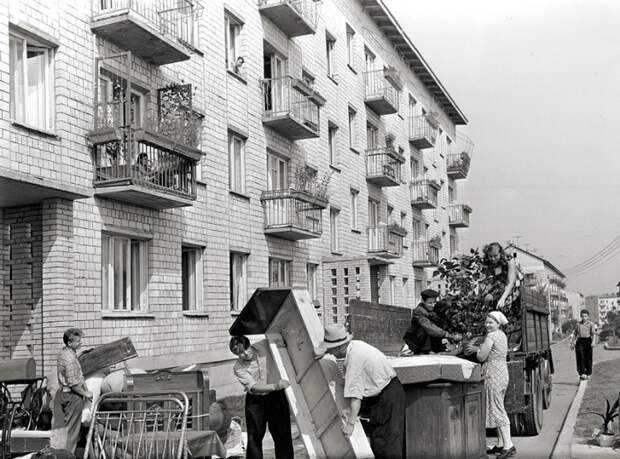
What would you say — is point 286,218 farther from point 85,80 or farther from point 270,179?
point 85,80

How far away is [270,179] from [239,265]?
120 inches

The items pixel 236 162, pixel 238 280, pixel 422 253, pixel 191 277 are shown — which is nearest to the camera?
pixel 191 277

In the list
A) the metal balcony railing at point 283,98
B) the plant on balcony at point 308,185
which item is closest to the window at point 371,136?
the plant on balcony at point 308,185

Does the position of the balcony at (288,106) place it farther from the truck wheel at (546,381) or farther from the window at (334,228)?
Result: the truck wheel at (546,381)

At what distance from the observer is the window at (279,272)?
72.4 feet

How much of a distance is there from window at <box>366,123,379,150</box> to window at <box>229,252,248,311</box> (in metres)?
13.0

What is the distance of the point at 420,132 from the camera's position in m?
39.2

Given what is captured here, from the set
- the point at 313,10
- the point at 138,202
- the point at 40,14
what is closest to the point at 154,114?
the point at 138,202

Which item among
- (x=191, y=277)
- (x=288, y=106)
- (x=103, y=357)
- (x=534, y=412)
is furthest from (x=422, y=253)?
(x=103, y=357)

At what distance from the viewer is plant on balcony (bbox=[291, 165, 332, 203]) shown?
22.2 meters

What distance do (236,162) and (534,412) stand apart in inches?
443

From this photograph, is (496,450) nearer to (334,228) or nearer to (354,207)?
(334,228)

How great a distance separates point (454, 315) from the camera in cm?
1098

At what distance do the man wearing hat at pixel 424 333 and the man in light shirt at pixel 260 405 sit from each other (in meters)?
2.66
